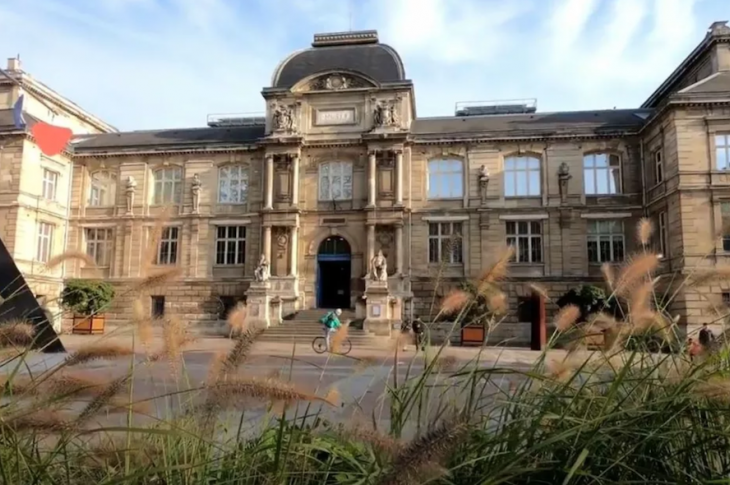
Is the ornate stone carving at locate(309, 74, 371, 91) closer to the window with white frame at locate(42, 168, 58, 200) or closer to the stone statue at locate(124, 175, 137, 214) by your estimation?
the stone statue at locate(124, 175, 137, 214)

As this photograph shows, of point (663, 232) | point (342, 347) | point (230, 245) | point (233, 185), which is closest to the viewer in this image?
point (342, 347)

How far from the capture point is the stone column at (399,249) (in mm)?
28391

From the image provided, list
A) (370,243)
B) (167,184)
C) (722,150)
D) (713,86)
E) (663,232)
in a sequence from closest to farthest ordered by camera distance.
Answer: (722,150), (713,86), (663,232), (370,243), (167,184)

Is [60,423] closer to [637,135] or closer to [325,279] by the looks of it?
[325,279]

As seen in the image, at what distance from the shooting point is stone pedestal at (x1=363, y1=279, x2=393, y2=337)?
24.9 meters

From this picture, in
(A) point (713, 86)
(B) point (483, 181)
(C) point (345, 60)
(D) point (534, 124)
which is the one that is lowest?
(B) point (483, 181)

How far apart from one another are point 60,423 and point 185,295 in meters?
29.4

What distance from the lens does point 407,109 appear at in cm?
2989

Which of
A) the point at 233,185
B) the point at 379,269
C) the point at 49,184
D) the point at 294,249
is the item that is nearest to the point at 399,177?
the point at 379,269

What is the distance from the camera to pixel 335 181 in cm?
3022

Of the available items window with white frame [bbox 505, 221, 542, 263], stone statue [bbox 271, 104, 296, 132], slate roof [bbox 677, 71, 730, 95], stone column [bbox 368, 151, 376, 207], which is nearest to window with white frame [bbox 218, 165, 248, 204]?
stone statue [bbox 271, 104, 296, 132]

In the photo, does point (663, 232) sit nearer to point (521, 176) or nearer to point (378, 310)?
point (521, 176)

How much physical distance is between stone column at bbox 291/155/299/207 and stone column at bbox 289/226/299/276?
138 cm

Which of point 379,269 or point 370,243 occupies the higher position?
point 370,243
